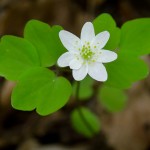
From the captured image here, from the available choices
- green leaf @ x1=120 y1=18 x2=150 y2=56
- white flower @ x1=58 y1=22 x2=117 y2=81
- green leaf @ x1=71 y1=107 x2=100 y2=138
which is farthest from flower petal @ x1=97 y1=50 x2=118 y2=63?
green leaf @ x1=71 y1=107 x2=100 y2=138

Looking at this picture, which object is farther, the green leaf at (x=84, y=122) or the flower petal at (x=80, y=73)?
the green leaf at (x=84, y=122)

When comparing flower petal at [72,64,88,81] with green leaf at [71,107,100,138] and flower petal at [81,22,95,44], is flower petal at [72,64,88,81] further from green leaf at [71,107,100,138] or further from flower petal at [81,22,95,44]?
green leaf at [71,107,100,138]

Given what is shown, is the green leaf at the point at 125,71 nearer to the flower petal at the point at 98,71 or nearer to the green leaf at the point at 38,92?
the flower petal at the point at 98,71

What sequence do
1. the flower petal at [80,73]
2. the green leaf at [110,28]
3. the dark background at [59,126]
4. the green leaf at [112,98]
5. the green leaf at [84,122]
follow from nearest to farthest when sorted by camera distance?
the flower petal at [80,73], the green leaf at [110,28], the green leaf at [84,122], the green leaf at [112,98], the dark background at [59,126]

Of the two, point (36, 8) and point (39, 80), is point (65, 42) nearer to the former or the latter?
point (39, 80)

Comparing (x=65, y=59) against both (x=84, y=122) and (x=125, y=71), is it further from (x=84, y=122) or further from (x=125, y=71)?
(x=84, y=122)

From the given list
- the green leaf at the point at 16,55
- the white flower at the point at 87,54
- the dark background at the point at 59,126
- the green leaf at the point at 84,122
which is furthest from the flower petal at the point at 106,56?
the dark background at the point at 59,126
